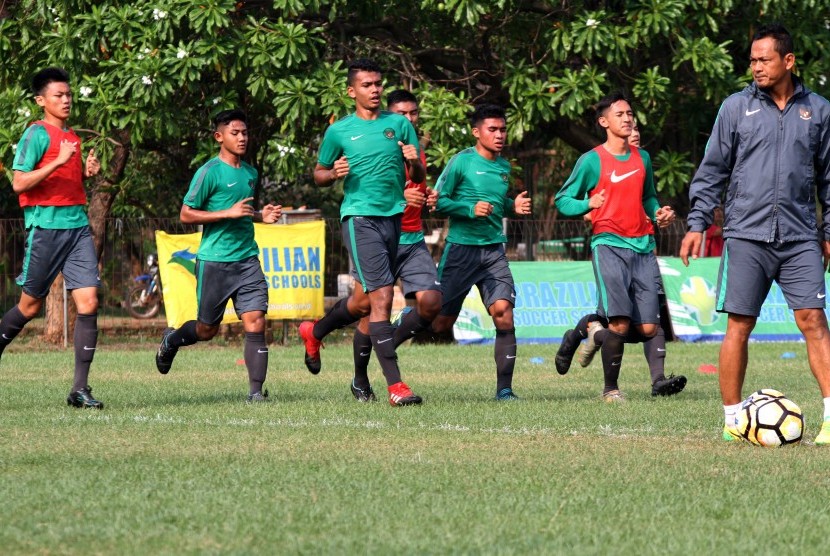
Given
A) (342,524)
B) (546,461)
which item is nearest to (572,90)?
(546,461)

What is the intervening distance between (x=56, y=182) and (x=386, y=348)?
2513mm

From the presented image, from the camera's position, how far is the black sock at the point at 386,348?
9.59 metres

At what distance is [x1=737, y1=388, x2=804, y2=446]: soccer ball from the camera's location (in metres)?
7.23

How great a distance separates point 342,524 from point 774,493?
1.92 meters

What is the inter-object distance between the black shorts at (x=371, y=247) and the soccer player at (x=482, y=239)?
81 centimetres

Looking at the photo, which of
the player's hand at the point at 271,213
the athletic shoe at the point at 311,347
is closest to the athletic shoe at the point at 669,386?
→ the athletic shoe at the point at 311,347

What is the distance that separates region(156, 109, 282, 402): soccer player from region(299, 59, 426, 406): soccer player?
2.26 feet

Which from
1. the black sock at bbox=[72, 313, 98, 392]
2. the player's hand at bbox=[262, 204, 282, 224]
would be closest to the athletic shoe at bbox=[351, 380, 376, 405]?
the player's hand at bbox=[262, 204, 282, 224]

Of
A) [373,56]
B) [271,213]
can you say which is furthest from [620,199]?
[373,56]

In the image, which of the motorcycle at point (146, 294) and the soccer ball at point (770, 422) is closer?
the soccer ball at point (770, 422)

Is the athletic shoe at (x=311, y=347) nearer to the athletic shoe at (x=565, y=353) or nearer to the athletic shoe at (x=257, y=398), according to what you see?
the athletic shoe at (x=257, y=398)

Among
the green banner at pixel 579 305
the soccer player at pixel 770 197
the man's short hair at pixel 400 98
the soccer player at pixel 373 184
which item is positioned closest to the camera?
the soccer player at pixel 770 197

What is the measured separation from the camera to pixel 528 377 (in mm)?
13094

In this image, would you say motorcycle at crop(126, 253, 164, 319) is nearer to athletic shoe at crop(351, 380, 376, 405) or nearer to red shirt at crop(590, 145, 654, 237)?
athletic shoe at crop(351, 380, 376, 405)
